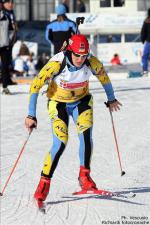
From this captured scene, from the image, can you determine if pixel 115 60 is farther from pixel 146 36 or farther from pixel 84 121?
pixel 84 121

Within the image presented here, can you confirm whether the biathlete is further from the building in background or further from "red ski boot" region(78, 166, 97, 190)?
the building in background

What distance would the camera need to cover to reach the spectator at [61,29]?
1272 centimetres

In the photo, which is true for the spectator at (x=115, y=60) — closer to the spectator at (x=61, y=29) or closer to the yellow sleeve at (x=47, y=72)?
the spectator at (x=61, y=29)

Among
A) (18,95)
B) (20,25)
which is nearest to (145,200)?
(18,95)

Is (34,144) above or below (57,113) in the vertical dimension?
below

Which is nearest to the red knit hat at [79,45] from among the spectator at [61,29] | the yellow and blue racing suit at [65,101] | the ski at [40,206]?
the yellow and blue racing suit at [65,101]

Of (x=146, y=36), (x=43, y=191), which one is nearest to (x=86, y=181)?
(x=43, y=191)

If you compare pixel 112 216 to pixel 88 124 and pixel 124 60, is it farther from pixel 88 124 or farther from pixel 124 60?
pixel 124 60

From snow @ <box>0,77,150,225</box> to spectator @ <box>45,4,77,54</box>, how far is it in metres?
1.35

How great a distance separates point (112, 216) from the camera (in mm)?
6129

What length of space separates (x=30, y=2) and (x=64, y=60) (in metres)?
40.5

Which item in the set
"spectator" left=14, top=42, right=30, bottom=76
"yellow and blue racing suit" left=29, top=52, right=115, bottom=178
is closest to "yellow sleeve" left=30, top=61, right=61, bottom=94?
"yellow and blue racing suit" left=29, top=52, right=115, bottom=178

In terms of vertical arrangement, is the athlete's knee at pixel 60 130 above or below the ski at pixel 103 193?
above

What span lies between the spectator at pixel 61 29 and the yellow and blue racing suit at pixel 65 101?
6.12 meters
